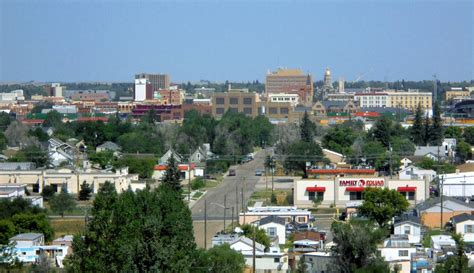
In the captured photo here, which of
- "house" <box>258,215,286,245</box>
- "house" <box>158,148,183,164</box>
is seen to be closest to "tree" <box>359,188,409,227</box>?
"house" <box>258,215,286,245</box>

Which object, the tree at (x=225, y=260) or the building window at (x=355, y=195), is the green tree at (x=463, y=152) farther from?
the tree at (x=225, y=260)

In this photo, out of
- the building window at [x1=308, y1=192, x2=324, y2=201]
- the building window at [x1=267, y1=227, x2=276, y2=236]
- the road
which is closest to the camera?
the building window at [x1=267, y1=227, x2=276, y2=236]

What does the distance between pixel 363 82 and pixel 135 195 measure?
316 ft

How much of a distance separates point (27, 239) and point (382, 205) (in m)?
5.57

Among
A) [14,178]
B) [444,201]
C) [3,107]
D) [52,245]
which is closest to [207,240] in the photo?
[52,245]

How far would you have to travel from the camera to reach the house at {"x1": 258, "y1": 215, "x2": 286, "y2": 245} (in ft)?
58.4

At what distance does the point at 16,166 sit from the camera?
88.8 ft

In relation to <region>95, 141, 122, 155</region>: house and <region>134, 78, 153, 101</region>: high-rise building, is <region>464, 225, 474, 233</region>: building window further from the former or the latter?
<region>134, 78, 153, 101</region>: high-rise building

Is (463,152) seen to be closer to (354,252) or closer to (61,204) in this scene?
(61,204)

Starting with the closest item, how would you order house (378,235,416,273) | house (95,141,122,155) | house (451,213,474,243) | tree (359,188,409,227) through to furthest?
house (378,235,416,273)
house (451,213,474,243)
tree (359,188,409,227)
house (95,141,122,155)

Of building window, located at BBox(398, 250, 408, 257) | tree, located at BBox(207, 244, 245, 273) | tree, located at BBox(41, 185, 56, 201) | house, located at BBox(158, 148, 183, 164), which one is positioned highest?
tree, located at BBox(207, 244, 245, 273)

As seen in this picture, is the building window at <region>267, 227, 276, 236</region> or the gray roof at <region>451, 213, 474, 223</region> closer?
the building window at <region>267, 227, 276, 236</region>

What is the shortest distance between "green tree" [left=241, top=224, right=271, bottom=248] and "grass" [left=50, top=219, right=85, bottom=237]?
9.65 feet

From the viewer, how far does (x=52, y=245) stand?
672 inches
